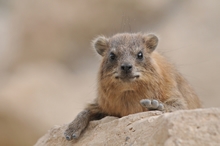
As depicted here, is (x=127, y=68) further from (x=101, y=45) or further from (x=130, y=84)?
(x=101, y=45)

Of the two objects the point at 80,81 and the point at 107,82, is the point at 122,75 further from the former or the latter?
the point at 80,81

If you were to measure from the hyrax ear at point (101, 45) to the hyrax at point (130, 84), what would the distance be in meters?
0.15

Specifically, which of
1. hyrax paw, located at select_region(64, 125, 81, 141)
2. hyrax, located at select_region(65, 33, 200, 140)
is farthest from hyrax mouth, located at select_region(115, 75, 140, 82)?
hyrax paw, located at select_region(64, 125, 81, 141)

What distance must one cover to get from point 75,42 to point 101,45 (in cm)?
842

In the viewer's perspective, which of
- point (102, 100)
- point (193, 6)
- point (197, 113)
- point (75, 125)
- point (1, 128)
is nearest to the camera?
point (197, 113)

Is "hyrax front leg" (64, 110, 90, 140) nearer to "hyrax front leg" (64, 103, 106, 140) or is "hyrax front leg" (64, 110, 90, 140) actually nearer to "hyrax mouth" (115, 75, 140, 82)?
"hyrax front leg" (64, 103, 106, 140)

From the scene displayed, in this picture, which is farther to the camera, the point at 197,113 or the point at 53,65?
the point at 53,65

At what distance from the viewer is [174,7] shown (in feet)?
51.0

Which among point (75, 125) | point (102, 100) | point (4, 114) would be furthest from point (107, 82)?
point (4, 114)

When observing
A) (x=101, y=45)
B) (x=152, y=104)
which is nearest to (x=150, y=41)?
(x=101, y=45)

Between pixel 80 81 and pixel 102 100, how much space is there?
28.1 ft

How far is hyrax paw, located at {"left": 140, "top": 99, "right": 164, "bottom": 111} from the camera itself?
5992 mm

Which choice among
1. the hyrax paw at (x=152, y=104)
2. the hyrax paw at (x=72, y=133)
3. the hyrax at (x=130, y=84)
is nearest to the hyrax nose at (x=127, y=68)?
the hyrax at (x=130, y=84)

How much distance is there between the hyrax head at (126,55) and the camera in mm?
6402
